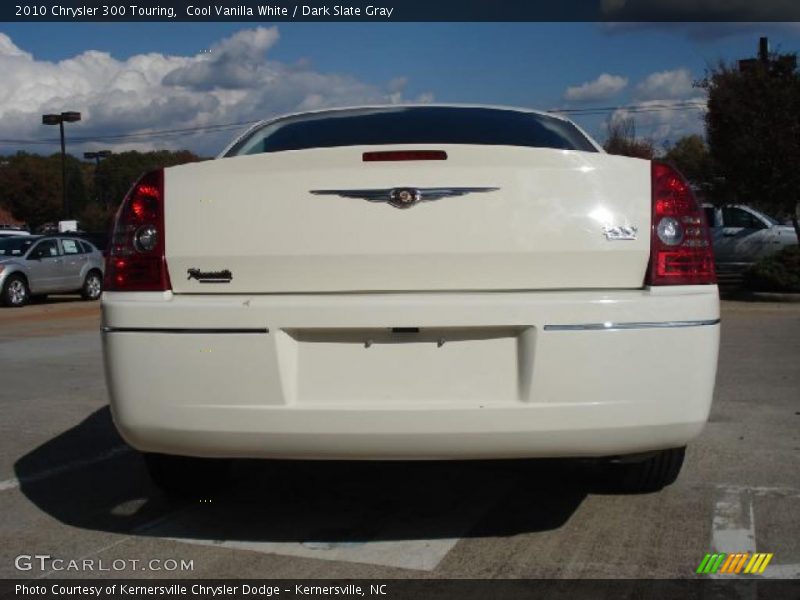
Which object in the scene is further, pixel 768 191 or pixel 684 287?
pixel 768 191

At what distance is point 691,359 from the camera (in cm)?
320

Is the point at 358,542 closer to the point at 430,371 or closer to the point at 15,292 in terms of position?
the point at 430,371

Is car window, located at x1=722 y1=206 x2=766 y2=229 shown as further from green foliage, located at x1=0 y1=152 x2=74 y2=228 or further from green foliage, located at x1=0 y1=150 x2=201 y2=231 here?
green foliage, located at x1=0 y1=152 x2=74 y2=228

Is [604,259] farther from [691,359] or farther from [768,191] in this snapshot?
[768,191]

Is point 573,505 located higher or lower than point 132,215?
lower

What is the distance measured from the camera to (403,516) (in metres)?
3.98

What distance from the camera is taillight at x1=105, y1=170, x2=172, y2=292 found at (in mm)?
3322

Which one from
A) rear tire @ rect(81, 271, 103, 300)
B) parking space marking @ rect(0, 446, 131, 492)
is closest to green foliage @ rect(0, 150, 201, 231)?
rear tire @ rect(81, 271, 103, 300)

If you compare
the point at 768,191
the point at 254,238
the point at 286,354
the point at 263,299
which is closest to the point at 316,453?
the point at 286,354

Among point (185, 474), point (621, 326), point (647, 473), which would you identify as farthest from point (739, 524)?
point (185, 474)

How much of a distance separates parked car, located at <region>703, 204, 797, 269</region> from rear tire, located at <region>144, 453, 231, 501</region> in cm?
1711

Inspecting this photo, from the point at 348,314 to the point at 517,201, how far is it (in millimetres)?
701

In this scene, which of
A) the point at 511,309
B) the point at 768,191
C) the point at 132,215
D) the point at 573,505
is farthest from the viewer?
the point at 768,191
